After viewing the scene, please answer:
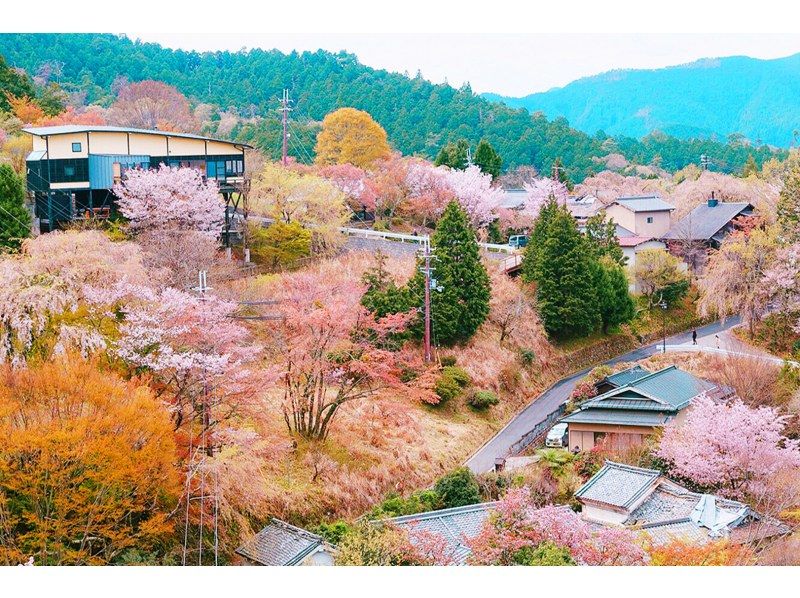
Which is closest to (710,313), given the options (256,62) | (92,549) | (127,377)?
(127,377)

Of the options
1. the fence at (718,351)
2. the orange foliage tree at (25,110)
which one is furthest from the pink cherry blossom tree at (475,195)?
the orange foliage tree at (25,110)

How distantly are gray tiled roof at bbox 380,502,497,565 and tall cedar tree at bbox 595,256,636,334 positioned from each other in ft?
24.8

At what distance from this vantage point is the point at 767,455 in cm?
1157

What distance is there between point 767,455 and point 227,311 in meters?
7.38

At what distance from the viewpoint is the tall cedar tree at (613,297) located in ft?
57.6

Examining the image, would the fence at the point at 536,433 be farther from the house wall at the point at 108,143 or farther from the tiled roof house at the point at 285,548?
the house wall at the point at 108,143

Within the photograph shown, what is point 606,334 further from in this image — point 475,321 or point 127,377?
point 127,377

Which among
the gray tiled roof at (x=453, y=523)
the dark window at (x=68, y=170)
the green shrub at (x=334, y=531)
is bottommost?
the green shrub at (x=334, y=531)

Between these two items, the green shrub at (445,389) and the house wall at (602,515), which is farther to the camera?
the green shrub at (445,389)

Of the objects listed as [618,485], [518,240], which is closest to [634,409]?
[618,485]

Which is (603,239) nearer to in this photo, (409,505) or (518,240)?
(518,240)

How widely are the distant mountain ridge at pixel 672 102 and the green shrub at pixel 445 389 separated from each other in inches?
1334

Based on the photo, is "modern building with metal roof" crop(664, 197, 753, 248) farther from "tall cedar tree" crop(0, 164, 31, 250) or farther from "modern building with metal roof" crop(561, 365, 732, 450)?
"tall cedar tree" crop(0, 164, 31, 250)

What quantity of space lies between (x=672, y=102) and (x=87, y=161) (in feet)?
145
